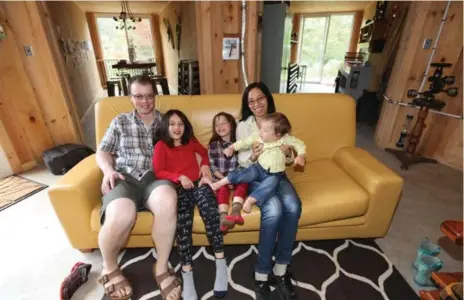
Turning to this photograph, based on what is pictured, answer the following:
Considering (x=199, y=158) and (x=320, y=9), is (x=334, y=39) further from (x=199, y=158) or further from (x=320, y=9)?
(x=199, y=158)

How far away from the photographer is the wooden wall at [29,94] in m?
2.32

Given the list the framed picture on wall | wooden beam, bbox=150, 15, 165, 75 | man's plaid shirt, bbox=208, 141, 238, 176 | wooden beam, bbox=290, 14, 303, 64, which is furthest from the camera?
wooden beam, bbox=150, 15, 165, 75

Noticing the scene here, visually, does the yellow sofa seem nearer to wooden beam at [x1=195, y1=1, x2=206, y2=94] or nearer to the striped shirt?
the striped shirt

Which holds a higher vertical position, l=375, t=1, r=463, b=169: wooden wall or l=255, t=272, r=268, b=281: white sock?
l=375, t=1, r=463, b=169: wooden wall

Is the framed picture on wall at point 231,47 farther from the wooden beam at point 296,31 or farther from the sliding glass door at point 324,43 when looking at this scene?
the sliding glass door at point 324,43

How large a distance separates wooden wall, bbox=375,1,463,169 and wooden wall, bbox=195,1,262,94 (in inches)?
70.1

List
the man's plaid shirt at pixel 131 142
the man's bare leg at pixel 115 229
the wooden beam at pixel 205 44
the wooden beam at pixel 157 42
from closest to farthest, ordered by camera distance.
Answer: the man's bare leg at pixel 115 229 < the man's plaid shirt at pixel 131 142 < the wooden beam at pixel 205 44 < the wooden beam at pixel 157 42

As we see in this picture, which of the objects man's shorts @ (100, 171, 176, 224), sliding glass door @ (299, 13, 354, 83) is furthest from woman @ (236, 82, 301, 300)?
sliding glass door @ (299, 13, 354, 83)

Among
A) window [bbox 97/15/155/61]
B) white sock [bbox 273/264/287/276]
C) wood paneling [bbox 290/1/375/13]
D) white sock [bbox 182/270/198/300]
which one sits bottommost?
white sock [bbox 182/270/198/300]

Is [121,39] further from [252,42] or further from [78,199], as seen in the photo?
[78,199]

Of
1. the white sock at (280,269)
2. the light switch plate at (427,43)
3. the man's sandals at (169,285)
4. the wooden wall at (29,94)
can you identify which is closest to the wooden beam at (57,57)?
the wooden wall at (29,94)

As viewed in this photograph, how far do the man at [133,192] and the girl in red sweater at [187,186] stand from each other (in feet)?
0.19

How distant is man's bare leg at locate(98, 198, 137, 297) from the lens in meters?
1.14

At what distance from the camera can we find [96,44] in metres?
7.93
